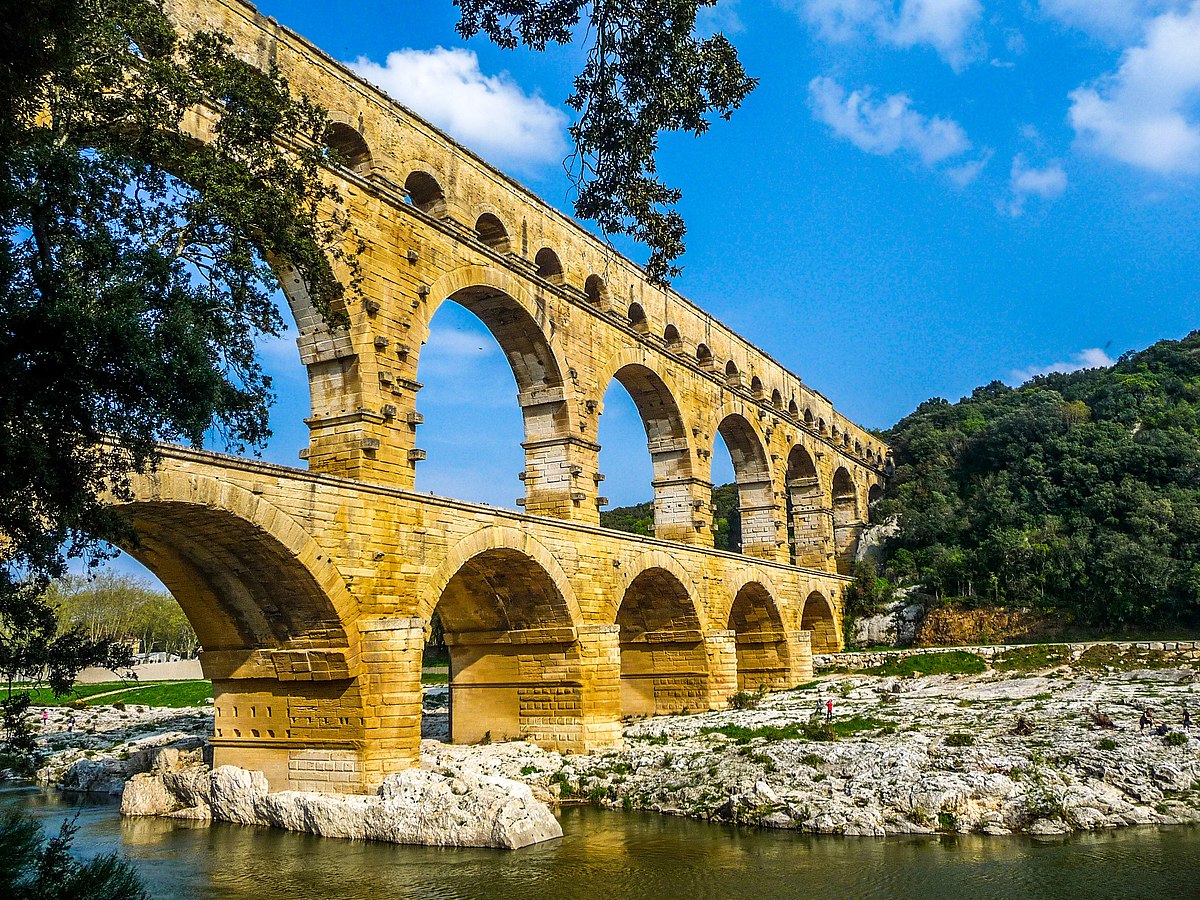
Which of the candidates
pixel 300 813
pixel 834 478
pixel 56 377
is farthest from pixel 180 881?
pixel 834 478

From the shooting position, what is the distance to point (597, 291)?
1040 inches

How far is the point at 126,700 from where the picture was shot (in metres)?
40.5

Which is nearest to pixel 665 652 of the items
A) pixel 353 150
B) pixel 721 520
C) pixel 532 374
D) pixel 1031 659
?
pixel 532 374

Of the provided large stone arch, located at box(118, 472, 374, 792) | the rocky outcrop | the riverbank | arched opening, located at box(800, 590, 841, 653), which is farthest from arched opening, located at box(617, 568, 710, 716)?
arched opening, located at box(800, 590, 841, 653)

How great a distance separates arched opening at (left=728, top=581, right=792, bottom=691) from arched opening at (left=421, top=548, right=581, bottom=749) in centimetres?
1131

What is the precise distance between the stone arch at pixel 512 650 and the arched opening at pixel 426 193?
765 centimetres

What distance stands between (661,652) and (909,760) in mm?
10994

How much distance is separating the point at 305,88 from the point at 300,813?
502 inches

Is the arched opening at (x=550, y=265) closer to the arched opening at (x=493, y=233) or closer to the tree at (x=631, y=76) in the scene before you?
the arched opening at (x=493, y=233)

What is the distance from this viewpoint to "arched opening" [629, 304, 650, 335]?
2812 centimetres

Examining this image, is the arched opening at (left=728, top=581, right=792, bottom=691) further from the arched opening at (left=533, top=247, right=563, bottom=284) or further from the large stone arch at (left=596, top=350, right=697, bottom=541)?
the arched opening at (left=533, top=247, right=563, bottom=284)

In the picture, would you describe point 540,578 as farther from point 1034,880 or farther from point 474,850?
point 1034,880

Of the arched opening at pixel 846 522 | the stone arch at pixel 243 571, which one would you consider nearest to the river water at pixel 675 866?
the stone arch at pixel 243 571

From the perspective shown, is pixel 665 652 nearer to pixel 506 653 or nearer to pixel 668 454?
pixel 668 454
